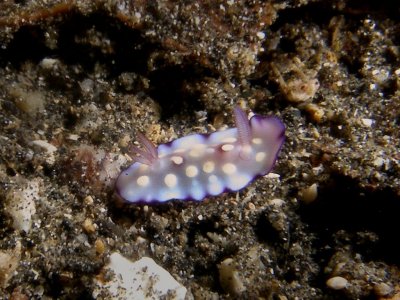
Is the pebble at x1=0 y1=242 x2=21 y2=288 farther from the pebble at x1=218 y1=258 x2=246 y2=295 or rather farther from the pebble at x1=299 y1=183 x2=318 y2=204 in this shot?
the pebble at x1=299 y1=183 x2=318 y2=204

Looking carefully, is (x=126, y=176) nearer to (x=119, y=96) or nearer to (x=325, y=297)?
(x=119, y=96)

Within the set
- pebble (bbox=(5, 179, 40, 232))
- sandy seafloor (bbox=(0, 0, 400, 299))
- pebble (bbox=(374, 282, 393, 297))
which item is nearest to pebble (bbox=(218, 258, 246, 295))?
sandy seafloor (bbox=(0, 0, 400, 299))

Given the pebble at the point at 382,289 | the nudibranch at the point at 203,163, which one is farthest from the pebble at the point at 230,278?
the pebble at the point at 382,289

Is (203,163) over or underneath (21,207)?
over

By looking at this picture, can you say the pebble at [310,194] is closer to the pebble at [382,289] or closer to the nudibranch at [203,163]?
the nudibranch at [203,163]

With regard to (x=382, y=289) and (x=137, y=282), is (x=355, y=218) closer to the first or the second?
(x=382, y=289)

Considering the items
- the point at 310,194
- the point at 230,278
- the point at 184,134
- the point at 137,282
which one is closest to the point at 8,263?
the point at 137,282

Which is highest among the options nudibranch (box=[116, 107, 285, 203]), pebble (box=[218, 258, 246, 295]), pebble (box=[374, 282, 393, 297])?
nudibranch (box=[116, 107, 285, 203])
